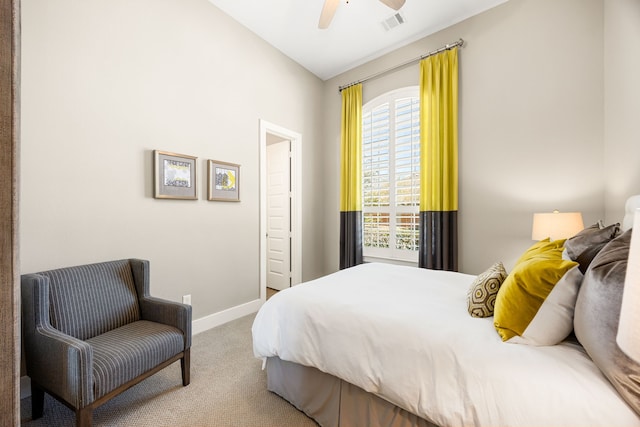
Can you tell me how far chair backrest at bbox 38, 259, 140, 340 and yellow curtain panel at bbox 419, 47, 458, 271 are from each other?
292 centimetres

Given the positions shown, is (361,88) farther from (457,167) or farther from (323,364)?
(323,364)

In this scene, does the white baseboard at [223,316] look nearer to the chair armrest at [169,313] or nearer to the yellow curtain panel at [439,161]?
the chair armrest at [169,313]

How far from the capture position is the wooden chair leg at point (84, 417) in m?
1.33

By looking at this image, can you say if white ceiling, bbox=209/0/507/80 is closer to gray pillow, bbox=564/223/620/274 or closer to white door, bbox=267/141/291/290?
white door, bbox=267/141/291/290

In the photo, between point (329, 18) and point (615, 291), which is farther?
point (329, 18)

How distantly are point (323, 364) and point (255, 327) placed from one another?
0.56 metres

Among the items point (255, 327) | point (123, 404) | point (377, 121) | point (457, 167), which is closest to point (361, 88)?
point (377, 121)

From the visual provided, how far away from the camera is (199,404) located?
1726 millimetres

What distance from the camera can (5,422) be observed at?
0.53 metres

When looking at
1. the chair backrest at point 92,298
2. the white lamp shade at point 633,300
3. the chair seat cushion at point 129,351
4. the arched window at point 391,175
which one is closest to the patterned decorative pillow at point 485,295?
the white lamp shade at point 633,300

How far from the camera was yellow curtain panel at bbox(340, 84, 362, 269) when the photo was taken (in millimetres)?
3883

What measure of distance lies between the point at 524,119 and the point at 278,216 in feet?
10.6

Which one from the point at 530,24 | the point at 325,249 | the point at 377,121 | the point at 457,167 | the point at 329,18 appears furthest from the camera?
the point at 325,249

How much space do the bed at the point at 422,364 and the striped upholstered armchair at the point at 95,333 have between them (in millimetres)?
620
